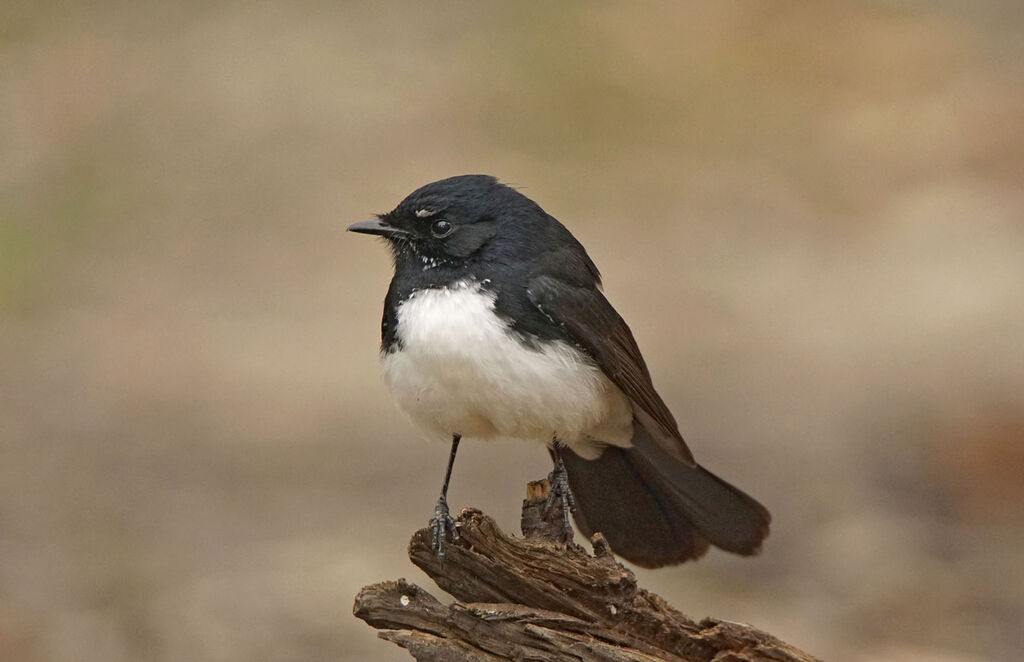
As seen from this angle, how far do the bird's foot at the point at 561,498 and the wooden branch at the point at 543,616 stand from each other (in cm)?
40

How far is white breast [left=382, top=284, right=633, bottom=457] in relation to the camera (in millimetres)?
4973

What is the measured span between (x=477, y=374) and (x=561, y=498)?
2.27 ft

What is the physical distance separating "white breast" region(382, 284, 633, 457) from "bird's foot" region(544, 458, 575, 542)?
217mm

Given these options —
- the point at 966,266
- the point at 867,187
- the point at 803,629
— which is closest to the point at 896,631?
the point at 803,629

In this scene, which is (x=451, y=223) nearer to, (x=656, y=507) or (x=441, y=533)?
(x=441, y=533)

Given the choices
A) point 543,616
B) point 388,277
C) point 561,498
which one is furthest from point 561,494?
point 388,277

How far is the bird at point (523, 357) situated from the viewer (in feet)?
16.4

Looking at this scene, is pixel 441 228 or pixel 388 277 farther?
pixel 388 277

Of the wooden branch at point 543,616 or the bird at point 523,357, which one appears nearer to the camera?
the wooden branch at point 543,616

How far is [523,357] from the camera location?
5.03 meters

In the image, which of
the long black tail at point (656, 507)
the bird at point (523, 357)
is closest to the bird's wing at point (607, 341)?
the bird at point (523, 357)

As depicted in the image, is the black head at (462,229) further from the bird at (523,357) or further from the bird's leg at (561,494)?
the bird's leg at (561,494)

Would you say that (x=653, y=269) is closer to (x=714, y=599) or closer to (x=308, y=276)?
(x=308, y=276)

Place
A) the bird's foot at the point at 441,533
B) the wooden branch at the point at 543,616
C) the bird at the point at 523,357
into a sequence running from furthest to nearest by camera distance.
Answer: the bird at the point at 523,357 → the bird's foot at the point at 441,533 → the wooden branch at the point at 543,616
